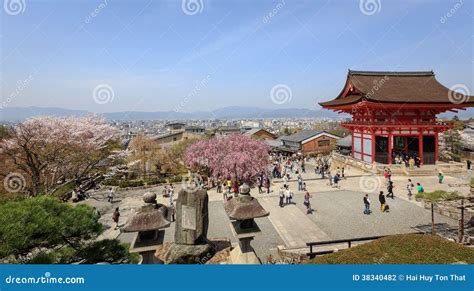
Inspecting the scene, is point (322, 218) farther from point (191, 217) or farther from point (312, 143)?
point (312, 143)

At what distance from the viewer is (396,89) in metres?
29.4

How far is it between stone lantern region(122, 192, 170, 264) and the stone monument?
65 centimetres

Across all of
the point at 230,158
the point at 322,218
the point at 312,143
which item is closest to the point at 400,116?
the point at 230,158

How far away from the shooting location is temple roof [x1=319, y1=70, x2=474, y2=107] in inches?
1056

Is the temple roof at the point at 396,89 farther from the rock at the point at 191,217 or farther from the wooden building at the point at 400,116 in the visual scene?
the rock at the point at 191,217

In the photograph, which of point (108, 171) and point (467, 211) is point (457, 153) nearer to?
point (467, 211)

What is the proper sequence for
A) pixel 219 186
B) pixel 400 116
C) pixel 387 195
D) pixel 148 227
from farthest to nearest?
pixel 400 116, pixel 219 186, pixel 387 195, pixel 148 227

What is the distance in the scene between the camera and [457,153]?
1577 inches

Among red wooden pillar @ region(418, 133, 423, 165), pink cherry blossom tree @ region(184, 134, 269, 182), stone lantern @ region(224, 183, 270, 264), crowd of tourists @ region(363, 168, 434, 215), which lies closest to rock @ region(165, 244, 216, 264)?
stone lantern @ region(224, 183, 270, 264)

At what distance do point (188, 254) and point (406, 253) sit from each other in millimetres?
6784

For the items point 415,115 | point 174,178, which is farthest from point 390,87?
point 174,178

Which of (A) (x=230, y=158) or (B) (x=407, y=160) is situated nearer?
(A) (x=230, y=158)

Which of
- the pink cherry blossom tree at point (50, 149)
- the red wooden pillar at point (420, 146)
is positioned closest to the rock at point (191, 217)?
the pink cherry blossom tree at point (50, 149)

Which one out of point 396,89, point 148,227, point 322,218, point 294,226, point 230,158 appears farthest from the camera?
point 396,89
